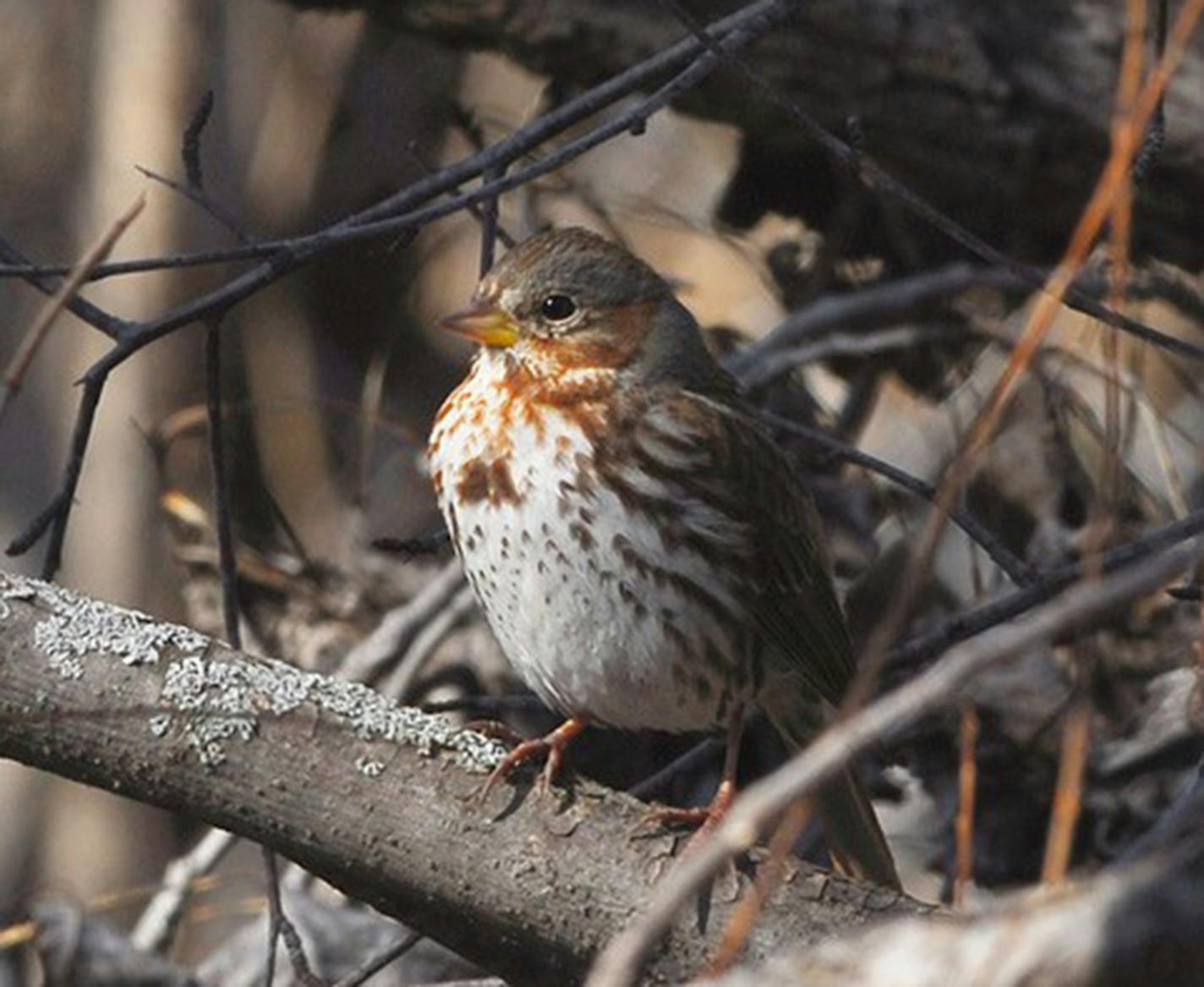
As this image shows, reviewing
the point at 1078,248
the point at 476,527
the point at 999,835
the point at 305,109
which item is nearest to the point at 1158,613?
the point at 999,835

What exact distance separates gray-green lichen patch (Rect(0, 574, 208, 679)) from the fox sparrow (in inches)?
26.7

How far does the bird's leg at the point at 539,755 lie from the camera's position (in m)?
3.06

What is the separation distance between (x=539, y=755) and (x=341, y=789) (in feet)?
1.05

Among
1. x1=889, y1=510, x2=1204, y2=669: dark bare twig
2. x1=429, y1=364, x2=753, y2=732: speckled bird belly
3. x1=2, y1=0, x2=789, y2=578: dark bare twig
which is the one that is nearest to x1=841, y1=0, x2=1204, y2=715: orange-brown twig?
x1=889, y1=510, x2=1204, y2=669: dark bare twig

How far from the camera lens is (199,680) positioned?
9.73 feet

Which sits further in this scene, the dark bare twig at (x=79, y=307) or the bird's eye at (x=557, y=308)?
the bird's eye at (x=557, y=308)

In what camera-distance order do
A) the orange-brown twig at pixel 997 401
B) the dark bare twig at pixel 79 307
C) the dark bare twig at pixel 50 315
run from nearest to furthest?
the orange-brown twig at pixel 997 401 → the dark bare twig at pixel 50 315 → the dark bare twig at pixel 79 307

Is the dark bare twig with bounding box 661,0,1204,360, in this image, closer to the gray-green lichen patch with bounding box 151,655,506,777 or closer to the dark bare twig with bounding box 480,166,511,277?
the dark bare twig with bounding box 480,166,511,277

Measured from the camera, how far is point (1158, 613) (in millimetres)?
4586

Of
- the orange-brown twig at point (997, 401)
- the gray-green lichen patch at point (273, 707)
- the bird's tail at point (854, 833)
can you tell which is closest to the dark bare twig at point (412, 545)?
the gray-green lichen patch at point (273, 707)

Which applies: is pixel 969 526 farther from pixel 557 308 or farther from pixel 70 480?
pixel 70 480

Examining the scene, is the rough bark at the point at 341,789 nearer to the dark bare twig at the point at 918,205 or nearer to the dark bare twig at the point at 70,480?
the dark bare twig at the point at 70,480

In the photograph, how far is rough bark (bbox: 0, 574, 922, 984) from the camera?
2.95m

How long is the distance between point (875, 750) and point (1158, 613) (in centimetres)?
123
